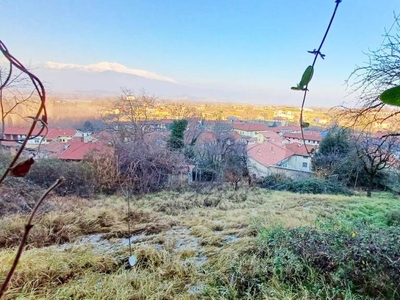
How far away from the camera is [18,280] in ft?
5.54

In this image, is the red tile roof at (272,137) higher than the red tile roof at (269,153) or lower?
higher

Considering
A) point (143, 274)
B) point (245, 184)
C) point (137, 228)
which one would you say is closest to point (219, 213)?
point (137, 228)

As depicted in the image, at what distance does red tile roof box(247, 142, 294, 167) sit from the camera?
8984mm

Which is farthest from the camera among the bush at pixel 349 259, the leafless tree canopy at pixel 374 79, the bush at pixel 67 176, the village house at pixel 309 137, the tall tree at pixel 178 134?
the tall tree at pixel 178 134

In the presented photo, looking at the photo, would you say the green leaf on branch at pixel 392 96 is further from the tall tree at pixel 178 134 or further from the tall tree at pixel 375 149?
the tall tree at pixel 178 134

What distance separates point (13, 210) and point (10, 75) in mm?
4263

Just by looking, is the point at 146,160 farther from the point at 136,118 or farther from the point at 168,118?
the point at 168,118

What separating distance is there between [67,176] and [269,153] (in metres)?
6.76

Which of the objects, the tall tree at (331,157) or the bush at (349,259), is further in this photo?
the tall tree at (331,157)

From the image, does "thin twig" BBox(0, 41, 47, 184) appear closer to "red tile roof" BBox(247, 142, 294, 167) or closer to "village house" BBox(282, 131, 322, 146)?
"village house" BBox(282, 131, 322, 146)

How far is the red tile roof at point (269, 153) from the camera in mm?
8984

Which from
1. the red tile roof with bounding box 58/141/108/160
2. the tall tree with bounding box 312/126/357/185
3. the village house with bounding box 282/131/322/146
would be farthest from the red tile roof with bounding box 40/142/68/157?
the tall tree with bounding box 312/126/357/185

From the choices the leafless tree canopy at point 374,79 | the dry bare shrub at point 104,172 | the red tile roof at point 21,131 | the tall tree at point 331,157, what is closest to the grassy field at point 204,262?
the leafless tree canopy at point 374,79

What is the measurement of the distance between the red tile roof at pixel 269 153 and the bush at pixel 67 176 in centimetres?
523
